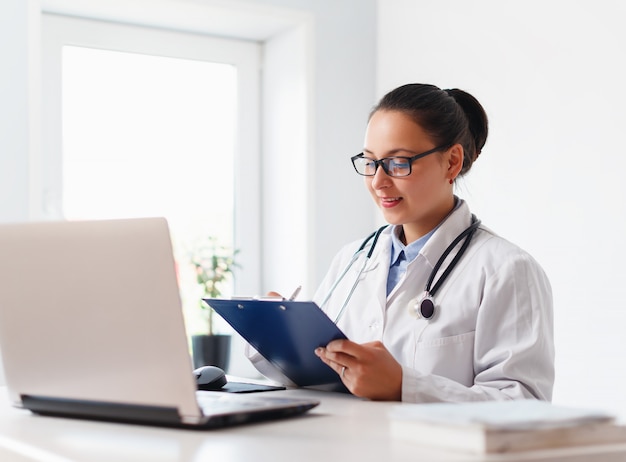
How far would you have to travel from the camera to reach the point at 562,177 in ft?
9.30

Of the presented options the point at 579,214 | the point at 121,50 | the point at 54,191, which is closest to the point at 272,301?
the point at 579,214

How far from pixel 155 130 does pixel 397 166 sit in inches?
75.7

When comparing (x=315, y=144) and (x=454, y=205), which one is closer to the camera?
(x=454, y=205)

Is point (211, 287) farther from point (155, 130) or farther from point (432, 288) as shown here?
point (432, 288)

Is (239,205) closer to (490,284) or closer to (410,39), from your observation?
(410,39)

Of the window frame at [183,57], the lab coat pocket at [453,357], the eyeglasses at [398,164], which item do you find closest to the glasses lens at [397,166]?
the eyeglasses at [398,164]

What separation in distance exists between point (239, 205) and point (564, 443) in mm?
2882

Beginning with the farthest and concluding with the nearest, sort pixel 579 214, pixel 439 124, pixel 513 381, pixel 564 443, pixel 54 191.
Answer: pixel 54 191, pixel 579 214, pixel 439 124, pixel 513 381, pixel 564 443

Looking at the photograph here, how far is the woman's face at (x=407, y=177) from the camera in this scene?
6.20 ft

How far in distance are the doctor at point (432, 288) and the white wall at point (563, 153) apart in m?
0.80

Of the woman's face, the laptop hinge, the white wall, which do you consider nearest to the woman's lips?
the woman's face

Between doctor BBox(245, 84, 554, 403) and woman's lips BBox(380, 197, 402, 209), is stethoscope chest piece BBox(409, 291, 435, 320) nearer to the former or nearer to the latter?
doctor BBox(245, 84, 554, 403)

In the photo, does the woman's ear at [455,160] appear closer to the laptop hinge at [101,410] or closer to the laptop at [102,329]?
the laptop at [102,329]

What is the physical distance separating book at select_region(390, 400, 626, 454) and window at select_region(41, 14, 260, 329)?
256 centimetres
